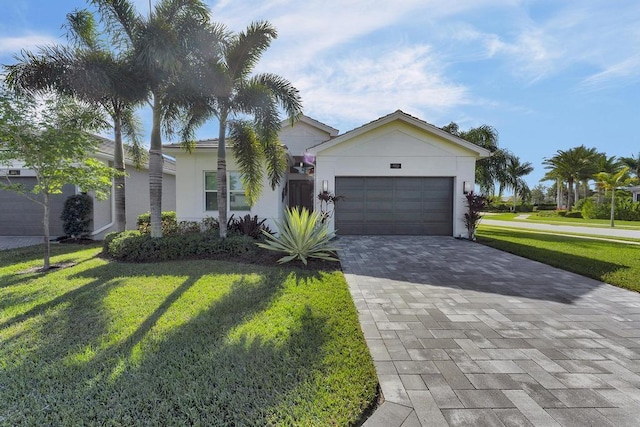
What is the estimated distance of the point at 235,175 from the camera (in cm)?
1130

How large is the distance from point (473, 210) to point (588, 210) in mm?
25152

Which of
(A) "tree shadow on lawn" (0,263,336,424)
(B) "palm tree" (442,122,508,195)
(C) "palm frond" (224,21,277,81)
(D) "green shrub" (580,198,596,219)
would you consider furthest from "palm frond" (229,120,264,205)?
(D) "green shrub" (580,198,596,219)

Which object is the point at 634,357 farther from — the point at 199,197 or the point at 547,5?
the point at 199,197

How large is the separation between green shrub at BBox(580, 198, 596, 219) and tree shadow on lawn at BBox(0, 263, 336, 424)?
34.0 m

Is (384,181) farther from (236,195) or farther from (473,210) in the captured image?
(236,195)

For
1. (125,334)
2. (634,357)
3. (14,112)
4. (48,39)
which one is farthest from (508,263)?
(48,39)

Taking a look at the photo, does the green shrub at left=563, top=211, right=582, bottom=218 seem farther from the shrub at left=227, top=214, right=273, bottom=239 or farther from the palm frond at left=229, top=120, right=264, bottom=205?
the palm frond at left=229, top=120, right=264, bottom=205

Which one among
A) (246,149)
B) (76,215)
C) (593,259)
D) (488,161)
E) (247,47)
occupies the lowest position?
(593,259)

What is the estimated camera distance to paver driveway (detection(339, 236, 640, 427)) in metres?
2.32

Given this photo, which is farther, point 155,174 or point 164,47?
point 155,174

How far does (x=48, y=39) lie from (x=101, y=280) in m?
6.77

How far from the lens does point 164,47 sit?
6668mm

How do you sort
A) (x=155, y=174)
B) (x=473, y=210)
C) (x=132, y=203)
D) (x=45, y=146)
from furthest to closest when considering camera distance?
(x=132, y=203), (x=473, y=210), (x=155, y=174), (x=45, y=146)

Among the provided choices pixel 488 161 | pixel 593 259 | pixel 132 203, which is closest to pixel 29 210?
pixel 132 203
